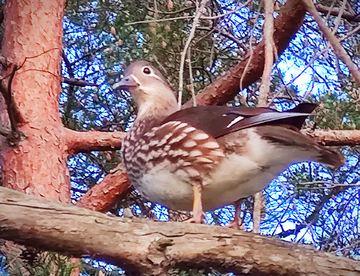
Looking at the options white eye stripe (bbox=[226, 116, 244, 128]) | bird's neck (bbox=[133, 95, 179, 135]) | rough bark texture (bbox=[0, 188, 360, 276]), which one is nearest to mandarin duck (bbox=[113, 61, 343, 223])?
white eye stripe (bbox=[226, 116, 244, 128])

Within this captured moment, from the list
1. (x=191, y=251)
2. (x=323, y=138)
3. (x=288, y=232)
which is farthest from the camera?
(x=288, y=232)

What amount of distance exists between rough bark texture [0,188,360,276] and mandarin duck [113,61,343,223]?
0.26 meters

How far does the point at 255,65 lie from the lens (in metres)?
2.90

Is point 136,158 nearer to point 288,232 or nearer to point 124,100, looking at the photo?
point 288,232

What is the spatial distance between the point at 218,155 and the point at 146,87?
55 centimetres

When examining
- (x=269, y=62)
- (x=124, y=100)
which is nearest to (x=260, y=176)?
(x=269, y=62)

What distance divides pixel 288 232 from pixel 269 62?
1.45m

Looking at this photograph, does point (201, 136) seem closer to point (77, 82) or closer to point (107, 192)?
point (107, 192)

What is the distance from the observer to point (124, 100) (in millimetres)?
3475

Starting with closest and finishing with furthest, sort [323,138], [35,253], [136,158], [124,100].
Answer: [35,253]
[136,158]
[323,138]
[124,100]

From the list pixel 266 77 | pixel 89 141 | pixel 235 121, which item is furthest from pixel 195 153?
pixel 89 141

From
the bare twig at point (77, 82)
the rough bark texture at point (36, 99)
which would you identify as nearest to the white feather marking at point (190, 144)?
the rough bark texture at point (36, 99)

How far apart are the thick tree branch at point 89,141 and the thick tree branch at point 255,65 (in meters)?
0.34

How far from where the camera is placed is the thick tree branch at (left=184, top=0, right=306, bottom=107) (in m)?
2.82
